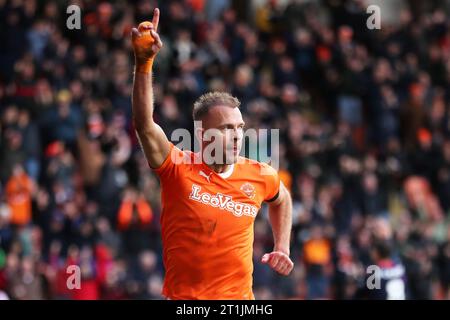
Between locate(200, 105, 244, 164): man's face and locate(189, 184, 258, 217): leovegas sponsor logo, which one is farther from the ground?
locate(200, 105, 244, 164): man's face

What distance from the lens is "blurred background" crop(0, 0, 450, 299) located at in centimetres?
1495

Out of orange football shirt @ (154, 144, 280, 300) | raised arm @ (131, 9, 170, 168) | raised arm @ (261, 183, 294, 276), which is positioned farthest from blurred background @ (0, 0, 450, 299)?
raised arm @ (131, 9, 170, 168)

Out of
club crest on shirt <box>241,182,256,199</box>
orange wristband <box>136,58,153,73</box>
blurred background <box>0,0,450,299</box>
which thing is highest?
blurred background <box>0,0,450,299</box>

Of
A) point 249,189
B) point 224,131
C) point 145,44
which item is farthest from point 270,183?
point 145,44


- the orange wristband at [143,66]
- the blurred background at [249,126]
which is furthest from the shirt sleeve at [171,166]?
the blurred background at [249,126]

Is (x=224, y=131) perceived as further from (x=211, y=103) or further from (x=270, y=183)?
(x=270, y=183)

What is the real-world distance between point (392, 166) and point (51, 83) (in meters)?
6.32

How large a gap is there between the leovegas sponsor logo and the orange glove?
0.95 meters

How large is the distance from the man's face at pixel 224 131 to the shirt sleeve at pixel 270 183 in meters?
0.43

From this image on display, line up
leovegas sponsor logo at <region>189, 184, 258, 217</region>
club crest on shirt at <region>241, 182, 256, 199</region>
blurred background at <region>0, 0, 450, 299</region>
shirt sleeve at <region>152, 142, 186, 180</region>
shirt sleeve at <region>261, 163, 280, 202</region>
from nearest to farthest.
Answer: shirt sleeve at <region>152, 142, 186, 180</region> → leovegas sponsor logo at <region>189, 184, 258, 217</region> → club crest on shirt at <region>241, 182, 256, 199</region> → shirt sleeve at <region>261, 163, 280, 202</region> → blurred background at <region>0, 0, 450, 299</region>

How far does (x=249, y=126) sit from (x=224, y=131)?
10487 millimetres

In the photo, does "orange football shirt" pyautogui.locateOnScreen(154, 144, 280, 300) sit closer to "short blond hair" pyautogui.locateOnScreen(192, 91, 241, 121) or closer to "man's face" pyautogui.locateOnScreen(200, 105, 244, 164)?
"man's face" pyautogui.locateOnScreen(200, 105, 244, 164)
